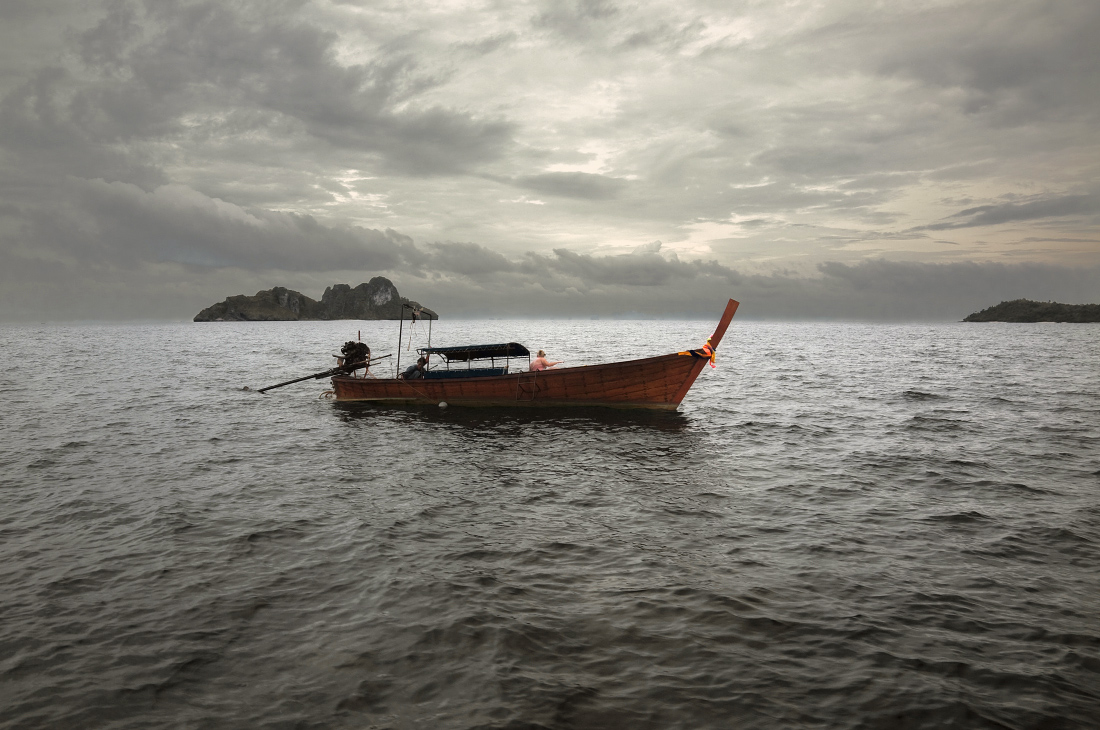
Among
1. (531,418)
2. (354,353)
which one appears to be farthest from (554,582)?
(354,353)

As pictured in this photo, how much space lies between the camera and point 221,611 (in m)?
8.10

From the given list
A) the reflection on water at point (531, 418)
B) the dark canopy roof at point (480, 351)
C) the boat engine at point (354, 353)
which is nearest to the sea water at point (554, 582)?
Result: the reflection on water at point (531, 418)

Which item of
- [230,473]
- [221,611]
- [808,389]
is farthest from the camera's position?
[808,389]

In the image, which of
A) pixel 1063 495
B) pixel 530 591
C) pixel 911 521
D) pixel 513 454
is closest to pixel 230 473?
pixel 513 454

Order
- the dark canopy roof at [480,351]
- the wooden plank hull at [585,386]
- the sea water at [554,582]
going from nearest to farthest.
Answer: the sea water at [554,582] → the wooden plank hull at [585,386] → the dark canopy roof at [480,351]

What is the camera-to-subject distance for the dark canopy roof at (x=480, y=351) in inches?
1012

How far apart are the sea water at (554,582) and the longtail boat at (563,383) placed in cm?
429

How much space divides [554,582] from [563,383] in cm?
1553

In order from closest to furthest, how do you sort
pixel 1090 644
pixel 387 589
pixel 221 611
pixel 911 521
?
pixel 1090 644 → pixel 221 611 → pixel 387 589 → pixel 911 521

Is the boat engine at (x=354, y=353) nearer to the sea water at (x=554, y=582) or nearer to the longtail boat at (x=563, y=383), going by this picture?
the longtail boat at (x=563, y=383)

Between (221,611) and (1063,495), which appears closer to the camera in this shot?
(221,611)

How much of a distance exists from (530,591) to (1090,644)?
733cm

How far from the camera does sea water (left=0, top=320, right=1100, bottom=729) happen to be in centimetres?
616

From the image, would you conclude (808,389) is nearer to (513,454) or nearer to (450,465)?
(513,454)
